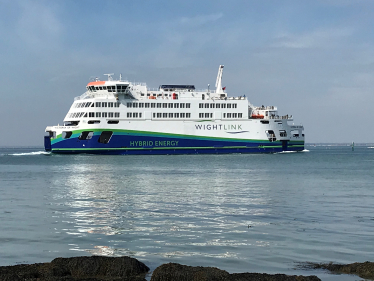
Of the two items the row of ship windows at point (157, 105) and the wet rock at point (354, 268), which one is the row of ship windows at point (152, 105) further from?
the wet rock at point (354, 268)

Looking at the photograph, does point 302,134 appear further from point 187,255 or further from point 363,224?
point 187,255

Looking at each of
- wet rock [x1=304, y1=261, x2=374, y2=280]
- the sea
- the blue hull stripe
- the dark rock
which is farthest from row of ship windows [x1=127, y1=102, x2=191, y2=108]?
the dark rock

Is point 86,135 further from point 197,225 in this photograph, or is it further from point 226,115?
point 197,225

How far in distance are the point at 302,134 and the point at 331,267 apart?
68049 mm

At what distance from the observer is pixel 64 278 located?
8.06m

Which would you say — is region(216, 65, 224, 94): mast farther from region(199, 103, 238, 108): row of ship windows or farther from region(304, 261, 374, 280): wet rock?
region(304, 261, 374, 280): wet rock

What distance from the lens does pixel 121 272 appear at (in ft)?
28.4

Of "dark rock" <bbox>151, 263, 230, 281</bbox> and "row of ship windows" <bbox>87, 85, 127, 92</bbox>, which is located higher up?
"row of ship windows" <bbox>87, 85, 127, 92</bbox>

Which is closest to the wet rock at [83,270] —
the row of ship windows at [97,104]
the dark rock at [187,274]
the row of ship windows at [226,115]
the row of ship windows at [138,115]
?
the dark rock at [187,274]

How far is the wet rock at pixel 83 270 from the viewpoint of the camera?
26.9 feet

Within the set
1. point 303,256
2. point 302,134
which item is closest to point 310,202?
point 303,256

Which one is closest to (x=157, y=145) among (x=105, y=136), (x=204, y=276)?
(x=105, y=136)

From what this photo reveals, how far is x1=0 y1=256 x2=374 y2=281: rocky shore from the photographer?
799 cm

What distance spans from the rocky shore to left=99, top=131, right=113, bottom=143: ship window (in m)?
55.3
